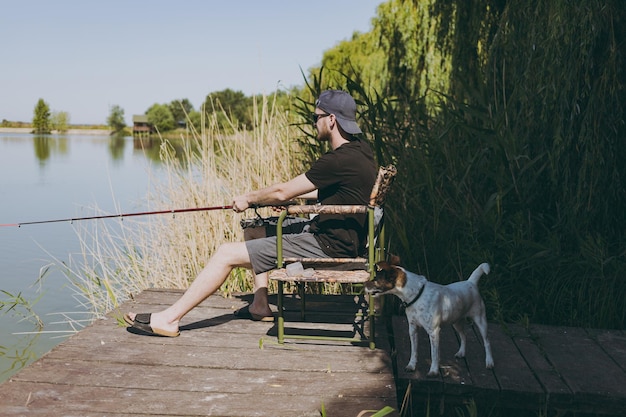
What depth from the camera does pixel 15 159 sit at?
118ft

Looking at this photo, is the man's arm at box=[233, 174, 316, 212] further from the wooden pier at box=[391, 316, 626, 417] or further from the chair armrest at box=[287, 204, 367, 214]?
the wooden pier at box=[391, 316, 626, 417]

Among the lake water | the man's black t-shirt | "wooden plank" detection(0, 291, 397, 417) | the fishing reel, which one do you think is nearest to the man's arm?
the man's black t-shirt

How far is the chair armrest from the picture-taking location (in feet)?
11.7

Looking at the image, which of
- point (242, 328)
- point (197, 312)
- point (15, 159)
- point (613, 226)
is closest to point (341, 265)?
point (242, 328)

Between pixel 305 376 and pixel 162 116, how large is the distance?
9566cm

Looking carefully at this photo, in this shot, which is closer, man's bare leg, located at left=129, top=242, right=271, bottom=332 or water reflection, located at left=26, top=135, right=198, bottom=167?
man's bare leg, located at left=129, top=242, right=271, bottom=332

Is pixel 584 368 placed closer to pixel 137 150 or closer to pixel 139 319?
pixel 139 319

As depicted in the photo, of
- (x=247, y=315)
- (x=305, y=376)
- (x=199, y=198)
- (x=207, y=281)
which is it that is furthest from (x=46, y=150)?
(x=305, y=376)

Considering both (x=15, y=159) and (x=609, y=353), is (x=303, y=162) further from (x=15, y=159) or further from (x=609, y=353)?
(x=15, y=159)

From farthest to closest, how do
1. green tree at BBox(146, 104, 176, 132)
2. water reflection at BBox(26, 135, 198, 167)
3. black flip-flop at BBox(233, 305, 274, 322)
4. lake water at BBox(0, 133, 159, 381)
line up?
green tree at BBox(146, 104, 176, 132) → water reflection at BBox(26, 135, 198, 167) → lake water at BBox(0, 133, 159, 381) → black flip-flop at BBox(233, 305, 274, 322)

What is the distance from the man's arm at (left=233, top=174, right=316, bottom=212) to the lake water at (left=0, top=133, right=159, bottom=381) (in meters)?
2.09

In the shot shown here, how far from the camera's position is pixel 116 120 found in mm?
104125

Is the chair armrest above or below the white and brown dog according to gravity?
above

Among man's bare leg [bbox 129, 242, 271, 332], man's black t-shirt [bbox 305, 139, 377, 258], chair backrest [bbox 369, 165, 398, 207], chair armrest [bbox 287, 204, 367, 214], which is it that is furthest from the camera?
man's bare leg [bbox 129, 242, 271, 332]
